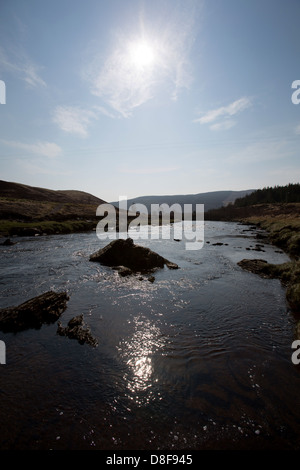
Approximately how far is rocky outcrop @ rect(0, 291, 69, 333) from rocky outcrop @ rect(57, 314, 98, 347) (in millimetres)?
948

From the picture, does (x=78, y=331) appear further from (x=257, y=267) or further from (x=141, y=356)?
(x=257, y=267)

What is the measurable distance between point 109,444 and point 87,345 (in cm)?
439

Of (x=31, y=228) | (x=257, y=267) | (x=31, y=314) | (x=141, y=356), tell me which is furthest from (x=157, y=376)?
(x=31, y=228)

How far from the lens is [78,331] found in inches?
404

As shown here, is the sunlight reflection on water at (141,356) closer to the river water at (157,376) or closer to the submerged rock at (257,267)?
the river water at (157,376)

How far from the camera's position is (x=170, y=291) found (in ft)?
53.4

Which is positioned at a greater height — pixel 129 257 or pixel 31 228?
pixel 31 228

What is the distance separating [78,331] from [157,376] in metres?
4.53

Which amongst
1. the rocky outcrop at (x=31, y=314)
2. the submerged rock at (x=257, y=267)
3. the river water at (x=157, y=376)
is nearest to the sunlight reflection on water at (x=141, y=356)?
the river water at (x=157, y=376)

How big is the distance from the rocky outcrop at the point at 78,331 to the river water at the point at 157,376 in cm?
41

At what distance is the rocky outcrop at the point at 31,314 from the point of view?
414 inches

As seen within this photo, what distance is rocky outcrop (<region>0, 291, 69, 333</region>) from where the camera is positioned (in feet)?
34.5
